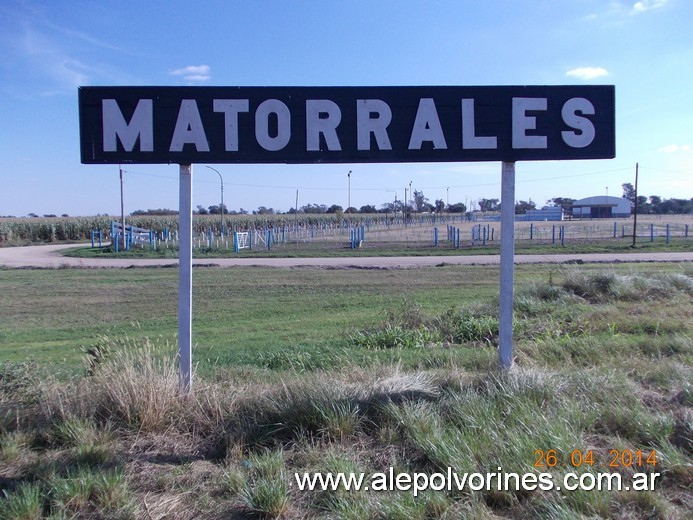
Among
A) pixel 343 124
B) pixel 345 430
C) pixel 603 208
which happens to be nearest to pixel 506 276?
pixel 343 124

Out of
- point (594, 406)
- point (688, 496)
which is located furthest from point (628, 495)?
point (594, 406)

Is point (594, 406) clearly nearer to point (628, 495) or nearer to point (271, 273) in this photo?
point (628, 495)

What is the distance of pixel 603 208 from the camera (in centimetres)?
10769

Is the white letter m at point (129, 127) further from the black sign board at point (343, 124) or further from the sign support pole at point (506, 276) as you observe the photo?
the sign support pole at point (506, 276)

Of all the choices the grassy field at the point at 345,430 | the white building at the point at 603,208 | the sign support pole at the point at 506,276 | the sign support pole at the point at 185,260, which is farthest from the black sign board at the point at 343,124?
the white building at the point at 603,208

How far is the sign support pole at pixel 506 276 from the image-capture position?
536 cm

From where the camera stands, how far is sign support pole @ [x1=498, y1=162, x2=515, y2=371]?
211 inches

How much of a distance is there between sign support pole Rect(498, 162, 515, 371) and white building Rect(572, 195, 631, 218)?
110 meters

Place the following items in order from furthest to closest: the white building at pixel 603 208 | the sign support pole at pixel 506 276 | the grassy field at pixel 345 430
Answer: the white building at pixel 603 208 → the sign support pole at pixel 506 276 → the grassy field at pixel 345 430

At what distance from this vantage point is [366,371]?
5.70 m

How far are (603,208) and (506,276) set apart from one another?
368ft

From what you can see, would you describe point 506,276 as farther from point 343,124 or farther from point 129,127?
point 129,127

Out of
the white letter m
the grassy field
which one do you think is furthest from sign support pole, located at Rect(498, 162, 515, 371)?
the white letter m

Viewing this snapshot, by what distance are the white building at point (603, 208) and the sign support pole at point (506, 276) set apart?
10992cm
